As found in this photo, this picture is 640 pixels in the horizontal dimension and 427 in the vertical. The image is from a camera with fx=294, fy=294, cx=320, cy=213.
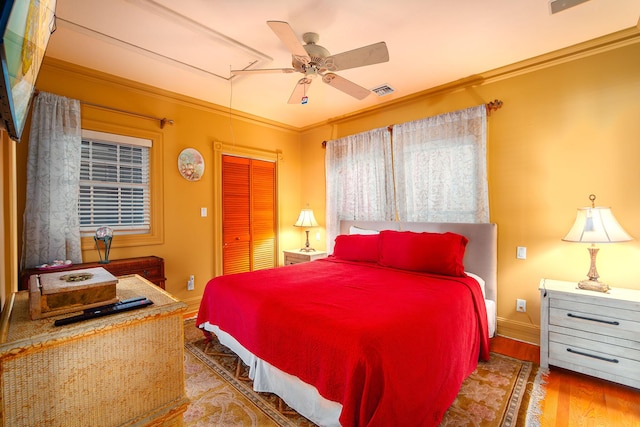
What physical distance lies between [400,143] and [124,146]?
3215 millimetres

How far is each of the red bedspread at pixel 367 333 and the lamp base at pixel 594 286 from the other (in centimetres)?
76

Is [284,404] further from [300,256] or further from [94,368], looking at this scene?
[300,256]

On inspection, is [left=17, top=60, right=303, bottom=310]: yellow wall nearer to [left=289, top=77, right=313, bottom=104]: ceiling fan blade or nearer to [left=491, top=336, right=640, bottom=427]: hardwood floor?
[left=289, top=77, right=313, bottom=104]: ceiling fan blade

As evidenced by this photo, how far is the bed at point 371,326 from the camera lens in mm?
1435

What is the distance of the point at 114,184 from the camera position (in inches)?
126

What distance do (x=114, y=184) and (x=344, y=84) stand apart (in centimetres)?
266

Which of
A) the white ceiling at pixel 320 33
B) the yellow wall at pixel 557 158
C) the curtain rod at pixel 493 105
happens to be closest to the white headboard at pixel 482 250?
the yellow wall at pixel 557 158

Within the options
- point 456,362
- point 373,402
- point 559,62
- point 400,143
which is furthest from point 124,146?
point 559,62

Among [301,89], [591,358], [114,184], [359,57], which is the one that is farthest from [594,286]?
[114,184]

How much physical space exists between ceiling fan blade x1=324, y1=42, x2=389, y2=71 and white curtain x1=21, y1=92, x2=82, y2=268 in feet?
8.39

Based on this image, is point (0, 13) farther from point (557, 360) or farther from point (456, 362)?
point (557, 360)

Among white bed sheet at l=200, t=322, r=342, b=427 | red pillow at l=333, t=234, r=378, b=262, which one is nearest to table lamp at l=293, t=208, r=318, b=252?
red pillow at l=333, t=234, r=378, b=262

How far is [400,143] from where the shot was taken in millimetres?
3699

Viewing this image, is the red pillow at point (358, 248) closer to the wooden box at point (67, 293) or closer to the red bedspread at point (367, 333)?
the red bedspread at point (367, 333)
